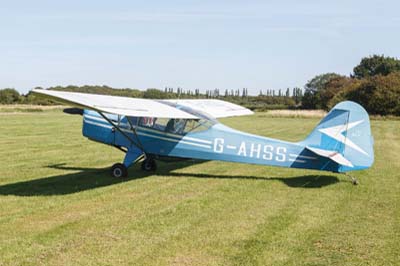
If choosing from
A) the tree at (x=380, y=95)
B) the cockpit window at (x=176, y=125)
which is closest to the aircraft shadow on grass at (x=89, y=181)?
the cockpit window at (x=176, y=125)

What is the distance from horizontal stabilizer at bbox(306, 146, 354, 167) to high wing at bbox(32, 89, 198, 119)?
9.60 ft

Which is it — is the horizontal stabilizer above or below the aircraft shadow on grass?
above

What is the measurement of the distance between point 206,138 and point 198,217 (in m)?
3.68

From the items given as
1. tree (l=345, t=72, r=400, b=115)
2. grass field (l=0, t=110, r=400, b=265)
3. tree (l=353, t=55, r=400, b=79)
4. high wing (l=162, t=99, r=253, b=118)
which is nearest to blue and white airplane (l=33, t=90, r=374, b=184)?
grass field (l=0, t=110, r=400, b=265)

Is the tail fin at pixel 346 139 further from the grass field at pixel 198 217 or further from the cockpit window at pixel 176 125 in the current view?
the cockpit window at pixel 176 125

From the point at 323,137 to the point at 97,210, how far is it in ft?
16.5

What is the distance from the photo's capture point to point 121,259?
5238 millimetres

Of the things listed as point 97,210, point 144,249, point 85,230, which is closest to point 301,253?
point 144,249

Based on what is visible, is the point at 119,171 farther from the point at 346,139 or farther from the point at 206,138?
the point at 346,139

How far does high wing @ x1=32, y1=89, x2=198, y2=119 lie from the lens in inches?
317

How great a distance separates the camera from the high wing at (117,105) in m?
8.06

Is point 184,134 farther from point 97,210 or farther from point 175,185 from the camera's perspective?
point 97,210

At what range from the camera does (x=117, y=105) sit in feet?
30.6

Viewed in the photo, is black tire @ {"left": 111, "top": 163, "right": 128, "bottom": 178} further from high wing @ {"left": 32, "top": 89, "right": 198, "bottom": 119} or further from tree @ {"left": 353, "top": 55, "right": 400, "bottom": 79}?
tree @ {"left": 353, "top": 55, "right": 400, "bottom": 79}
